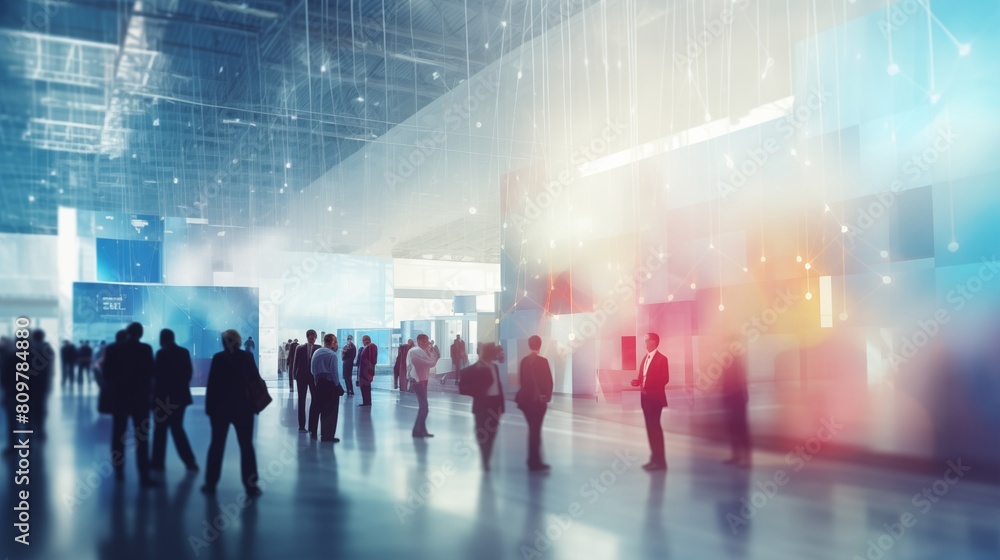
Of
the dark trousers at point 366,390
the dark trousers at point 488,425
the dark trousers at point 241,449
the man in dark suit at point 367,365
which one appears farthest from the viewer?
the dark trousers at point 366,390

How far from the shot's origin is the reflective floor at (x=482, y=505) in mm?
4637

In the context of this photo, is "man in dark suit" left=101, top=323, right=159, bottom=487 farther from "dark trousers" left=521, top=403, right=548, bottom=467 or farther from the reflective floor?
"dark trousers" left=521, top=403, right=548, bottom=467

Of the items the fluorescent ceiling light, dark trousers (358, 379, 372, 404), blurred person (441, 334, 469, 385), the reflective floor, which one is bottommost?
the reflective floor

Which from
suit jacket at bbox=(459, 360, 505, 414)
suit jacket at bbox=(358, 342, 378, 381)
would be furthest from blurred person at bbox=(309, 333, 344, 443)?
suit jacket at bbox=(459, 360, 505, 414)

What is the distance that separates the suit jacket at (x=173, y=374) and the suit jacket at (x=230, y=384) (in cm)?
24

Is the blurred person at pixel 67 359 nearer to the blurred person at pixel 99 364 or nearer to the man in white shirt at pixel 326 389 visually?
the blurred person at pixel 99 364

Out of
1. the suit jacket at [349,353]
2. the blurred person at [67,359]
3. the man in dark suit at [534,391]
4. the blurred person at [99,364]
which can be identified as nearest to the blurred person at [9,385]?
the blurred person at [67,359]

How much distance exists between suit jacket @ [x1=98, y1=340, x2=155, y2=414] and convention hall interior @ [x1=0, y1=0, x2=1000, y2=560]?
0.02 meters

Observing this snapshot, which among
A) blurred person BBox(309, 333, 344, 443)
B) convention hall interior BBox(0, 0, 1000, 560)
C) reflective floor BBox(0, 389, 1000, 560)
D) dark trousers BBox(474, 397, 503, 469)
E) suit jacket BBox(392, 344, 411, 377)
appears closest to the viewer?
reflective floor BBox(0, 389, 1000, 560)

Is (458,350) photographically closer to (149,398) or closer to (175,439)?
(175,439)

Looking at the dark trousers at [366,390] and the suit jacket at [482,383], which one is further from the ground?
the suit jacket at [482,383]

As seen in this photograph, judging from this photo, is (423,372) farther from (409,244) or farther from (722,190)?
(409,244)

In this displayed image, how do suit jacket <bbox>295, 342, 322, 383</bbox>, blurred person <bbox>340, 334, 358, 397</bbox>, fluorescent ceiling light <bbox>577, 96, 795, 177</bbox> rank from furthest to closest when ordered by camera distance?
fluorescent ceiling light <bbox>577, 96, 795, 177</bbox> → suit jacket <bbox>295, 342, 322, 383</bbox> → blurred person <bbox>340, 334, 358, 397</bbox>

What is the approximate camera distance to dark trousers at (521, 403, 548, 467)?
661 centimetres
